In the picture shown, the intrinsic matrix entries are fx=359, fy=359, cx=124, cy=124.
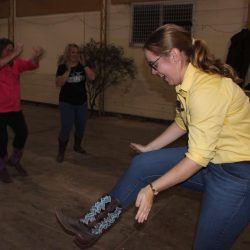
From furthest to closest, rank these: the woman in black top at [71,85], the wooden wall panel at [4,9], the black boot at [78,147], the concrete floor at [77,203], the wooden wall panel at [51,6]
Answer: the wooden wall panel at [4,9] < the wooden wall panel at [51,6] < the black boot at [78,147] < the woman in black top at [71,85] < the concrete floor at [77,203]

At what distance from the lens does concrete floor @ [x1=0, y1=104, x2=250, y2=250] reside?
110 inches

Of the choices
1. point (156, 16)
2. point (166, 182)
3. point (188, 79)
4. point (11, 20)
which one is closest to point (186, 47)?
point (188, 79)

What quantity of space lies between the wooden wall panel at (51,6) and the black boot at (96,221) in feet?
23.9

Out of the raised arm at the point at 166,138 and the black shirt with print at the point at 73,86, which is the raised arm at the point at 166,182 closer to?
the raised arm at the point at 166,138

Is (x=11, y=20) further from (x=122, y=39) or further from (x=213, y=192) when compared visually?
(x=213, y=192)

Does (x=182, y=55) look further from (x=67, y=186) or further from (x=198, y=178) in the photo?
(x=67, y=186)

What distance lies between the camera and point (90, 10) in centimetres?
855

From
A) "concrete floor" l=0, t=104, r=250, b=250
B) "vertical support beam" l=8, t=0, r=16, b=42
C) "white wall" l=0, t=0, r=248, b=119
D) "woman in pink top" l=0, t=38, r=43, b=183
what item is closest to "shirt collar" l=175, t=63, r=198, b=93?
"concrete floor" l=0, t=104, r=250, b=250

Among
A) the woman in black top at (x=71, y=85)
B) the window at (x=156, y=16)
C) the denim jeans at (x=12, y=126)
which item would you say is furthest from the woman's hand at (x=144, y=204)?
the window at (x=156, y=16)

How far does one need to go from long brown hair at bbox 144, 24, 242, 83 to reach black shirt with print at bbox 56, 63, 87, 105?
3.17 metres

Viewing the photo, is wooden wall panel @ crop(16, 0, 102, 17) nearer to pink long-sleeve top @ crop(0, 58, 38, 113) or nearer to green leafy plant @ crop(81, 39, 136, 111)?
green leafy plant @ crop(81, 39, 136, 111)

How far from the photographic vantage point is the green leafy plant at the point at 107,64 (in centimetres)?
791

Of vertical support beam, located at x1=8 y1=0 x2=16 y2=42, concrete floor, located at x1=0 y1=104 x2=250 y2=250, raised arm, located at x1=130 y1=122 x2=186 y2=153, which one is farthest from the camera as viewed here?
vertical support beam, located at x1=8 y1=0 x2=16 y2=42

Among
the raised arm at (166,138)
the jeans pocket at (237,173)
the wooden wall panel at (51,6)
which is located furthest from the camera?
the wooden wall panel at (51,6)
